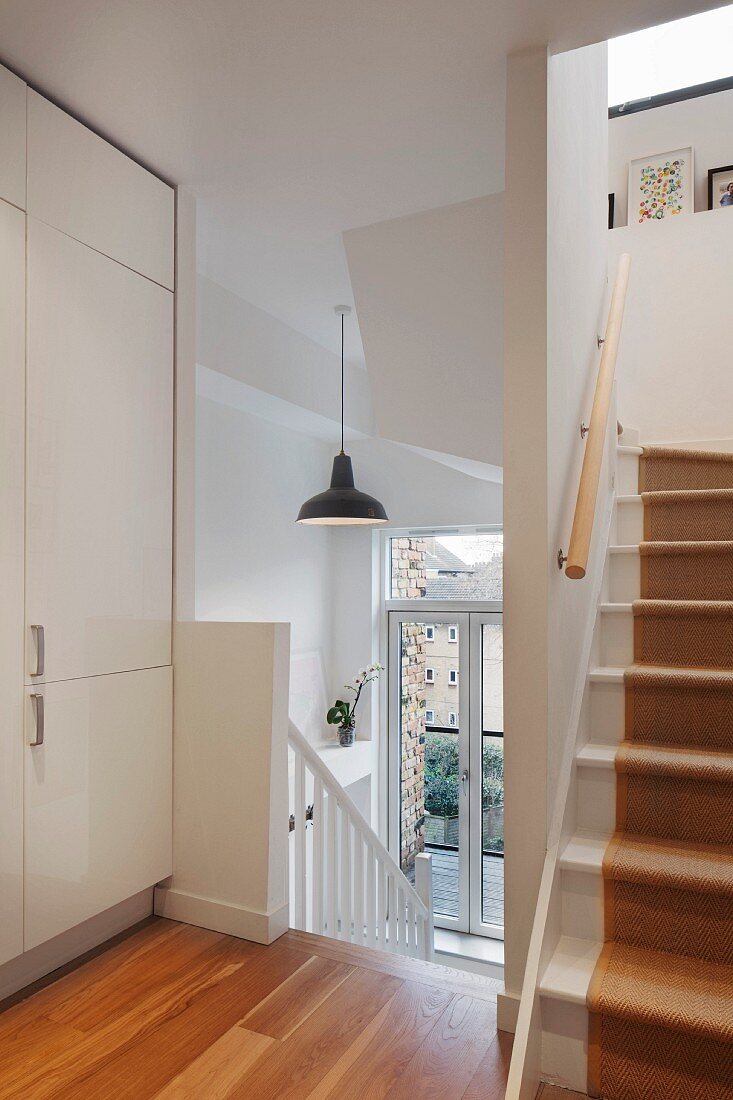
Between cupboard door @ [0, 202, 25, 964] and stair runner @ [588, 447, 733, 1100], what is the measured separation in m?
1.45

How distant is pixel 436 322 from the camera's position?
343 cm

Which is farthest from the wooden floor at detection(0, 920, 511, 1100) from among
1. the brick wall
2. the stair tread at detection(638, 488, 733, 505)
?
the brick wall

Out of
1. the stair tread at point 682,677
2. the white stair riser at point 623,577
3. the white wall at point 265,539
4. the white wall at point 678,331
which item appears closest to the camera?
the stair tread at point 682,677

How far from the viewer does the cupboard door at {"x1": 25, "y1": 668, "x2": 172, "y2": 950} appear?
6.89 feet

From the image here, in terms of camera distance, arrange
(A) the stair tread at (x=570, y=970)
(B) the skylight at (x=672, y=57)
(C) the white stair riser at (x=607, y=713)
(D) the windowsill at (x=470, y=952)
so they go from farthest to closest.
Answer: (D) the windowsill at (x=470, y=952), (B) the skylight at (x=672, y=57), (C) the white stair riser at (x=607, y=713), (A) the stair tread at (x=570, y=970)

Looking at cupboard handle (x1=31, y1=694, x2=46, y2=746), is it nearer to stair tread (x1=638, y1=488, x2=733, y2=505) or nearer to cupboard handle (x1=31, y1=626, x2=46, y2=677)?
cupboard handle (x1=31, y1=626, x2=46, y2=677)

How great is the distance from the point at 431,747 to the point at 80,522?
4044mm

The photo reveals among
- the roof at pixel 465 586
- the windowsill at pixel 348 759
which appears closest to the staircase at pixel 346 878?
the windowsill at pixel 348 759

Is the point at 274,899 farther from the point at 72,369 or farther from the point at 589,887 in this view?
the point at 72,369

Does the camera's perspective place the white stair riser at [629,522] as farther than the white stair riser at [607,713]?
Yes

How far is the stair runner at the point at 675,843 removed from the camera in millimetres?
1599

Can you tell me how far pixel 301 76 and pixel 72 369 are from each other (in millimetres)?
1045

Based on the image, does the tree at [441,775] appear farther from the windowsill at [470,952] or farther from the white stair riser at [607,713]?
the white stair riser at [607,713]

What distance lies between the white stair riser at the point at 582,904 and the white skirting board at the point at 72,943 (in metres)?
1.39
